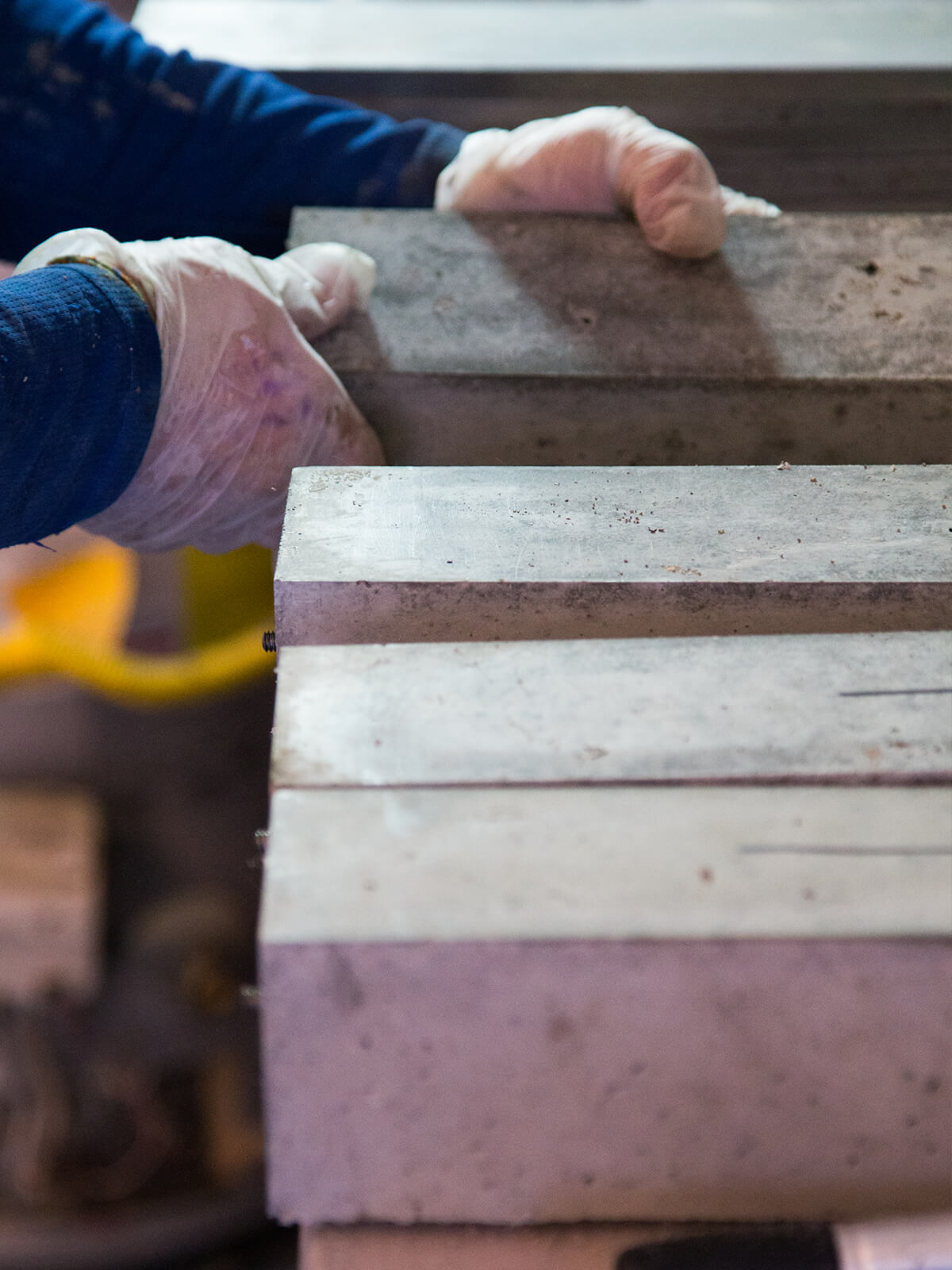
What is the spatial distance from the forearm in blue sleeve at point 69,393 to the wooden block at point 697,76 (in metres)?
1.50

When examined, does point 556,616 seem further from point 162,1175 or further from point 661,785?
point 162,1175

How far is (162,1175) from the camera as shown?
3.31 m

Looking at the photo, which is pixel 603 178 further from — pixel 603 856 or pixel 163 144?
pixel 603 856

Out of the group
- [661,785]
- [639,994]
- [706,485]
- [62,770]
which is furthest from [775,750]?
[62,770]

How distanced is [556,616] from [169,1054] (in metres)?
2.72

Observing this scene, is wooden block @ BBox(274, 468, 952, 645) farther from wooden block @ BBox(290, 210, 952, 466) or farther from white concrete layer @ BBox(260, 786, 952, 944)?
wooden block @ BBox(290, 210, 952, 466)

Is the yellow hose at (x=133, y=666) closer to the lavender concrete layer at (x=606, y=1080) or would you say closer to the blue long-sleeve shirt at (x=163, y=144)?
the blue long-sleeve shirt at (x=163, y=144)

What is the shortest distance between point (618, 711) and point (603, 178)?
1.24 m

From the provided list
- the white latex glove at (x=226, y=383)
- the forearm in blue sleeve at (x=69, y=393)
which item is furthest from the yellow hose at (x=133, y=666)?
the forearm in blue sleeve at (x=69, y=393)

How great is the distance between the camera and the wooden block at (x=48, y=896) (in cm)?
299

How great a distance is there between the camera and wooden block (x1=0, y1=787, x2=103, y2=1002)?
9.81 feet

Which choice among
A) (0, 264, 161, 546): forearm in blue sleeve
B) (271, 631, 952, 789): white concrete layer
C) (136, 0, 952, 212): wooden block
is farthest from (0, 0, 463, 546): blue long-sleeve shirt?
(271, 631, 952, 789): white concrete layer

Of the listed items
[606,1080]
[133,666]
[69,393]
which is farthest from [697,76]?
[606,1080]

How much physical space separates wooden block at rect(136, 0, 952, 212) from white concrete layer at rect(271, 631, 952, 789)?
1991 millimetres
